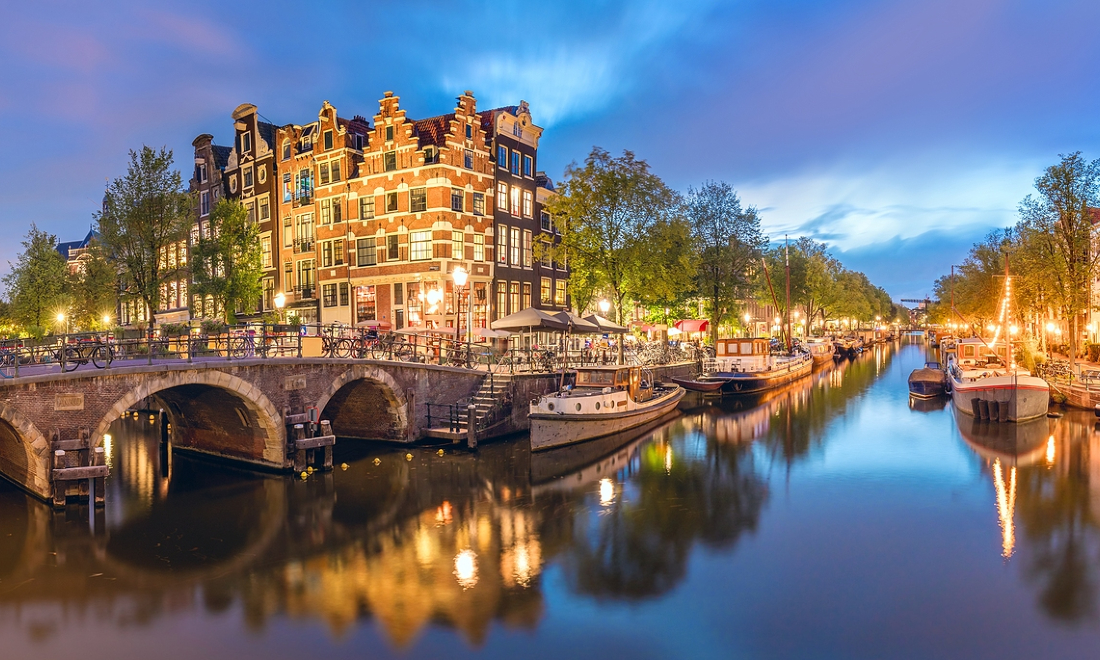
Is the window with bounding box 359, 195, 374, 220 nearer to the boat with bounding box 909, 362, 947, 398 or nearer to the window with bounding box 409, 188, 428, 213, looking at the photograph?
the window with bounding box 409, 188, 428, 213

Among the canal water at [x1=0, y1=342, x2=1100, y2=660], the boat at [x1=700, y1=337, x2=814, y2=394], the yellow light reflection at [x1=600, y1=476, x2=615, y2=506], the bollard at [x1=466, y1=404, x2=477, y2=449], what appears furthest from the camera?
the boat at [x1=700, y1=337, x2=814, y2=394]

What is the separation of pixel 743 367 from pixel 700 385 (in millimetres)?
5478

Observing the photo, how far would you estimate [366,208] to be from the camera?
150ft

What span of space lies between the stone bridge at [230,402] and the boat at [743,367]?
74.4 ft

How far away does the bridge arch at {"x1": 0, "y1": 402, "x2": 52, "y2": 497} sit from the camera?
18016 millimetres

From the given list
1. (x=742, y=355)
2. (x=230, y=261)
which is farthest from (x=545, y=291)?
(x=230, y=261)

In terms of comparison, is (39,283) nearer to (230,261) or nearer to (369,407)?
(230,261)

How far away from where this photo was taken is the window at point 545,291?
52.3 m

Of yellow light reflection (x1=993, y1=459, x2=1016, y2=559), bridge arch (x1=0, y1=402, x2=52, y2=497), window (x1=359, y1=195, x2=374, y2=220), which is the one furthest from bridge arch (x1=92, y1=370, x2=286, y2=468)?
yellow light reflection (x1=993, y1=459, x2=1016, y2=559)

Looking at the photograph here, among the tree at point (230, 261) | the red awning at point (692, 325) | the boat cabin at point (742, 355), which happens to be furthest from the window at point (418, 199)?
the red awning at point (692, 325)

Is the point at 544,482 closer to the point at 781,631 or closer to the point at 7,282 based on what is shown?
the point at 781,631

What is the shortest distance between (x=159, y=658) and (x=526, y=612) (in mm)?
6440

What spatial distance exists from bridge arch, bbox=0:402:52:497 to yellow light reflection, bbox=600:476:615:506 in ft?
52.5

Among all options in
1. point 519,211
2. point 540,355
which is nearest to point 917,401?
point 540,355
